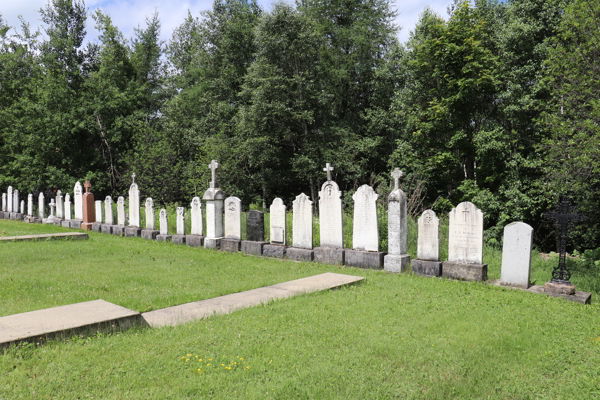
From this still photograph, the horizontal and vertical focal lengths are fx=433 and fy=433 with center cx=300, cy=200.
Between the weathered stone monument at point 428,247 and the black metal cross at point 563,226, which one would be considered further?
the weathered stone monument at point 428,247

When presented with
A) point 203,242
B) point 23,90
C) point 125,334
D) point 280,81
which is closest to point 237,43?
point 280,81

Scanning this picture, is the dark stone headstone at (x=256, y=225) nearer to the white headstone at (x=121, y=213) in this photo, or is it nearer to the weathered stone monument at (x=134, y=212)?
the weathered stone monument at (x=134, y=212)

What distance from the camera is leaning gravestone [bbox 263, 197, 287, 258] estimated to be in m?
10.5

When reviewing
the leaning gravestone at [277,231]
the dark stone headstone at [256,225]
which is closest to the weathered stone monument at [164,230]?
the dark stone headstone at [256,225]

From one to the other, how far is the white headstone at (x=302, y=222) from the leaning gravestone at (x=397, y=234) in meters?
2.00

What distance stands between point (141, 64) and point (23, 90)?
791 centimetres

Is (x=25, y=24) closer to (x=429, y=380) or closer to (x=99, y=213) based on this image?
(x=99, y=213)

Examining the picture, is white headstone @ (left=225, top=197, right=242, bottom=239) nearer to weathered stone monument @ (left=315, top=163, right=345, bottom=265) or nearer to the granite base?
weathered stone monument @ (left=315, top=163, right=345, bottom=265)

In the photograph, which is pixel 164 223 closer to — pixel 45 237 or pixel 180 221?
pixel 180 221

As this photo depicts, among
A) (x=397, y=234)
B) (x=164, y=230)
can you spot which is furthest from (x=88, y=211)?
(x=397, y=234)

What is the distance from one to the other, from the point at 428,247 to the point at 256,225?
448 cm

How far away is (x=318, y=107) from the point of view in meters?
25.3

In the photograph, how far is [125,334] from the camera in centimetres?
456

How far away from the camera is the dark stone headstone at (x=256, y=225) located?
10.9 meters
